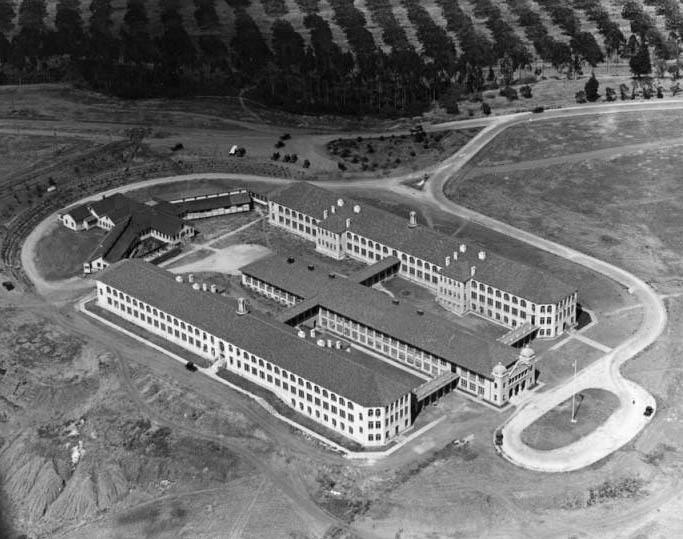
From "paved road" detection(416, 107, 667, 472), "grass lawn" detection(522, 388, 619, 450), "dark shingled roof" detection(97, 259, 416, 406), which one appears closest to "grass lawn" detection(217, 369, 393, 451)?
"dark shingled roof" detection(97, 259, 416, 406)

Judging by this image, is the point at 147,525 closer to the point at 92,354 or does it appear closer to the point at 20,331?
the point at 92,354

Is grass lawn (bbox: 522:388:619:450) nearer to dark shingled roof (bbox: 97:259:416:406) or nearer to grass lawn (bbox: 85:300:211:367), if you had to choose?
dark shingled roof (bbox: 97:259:416:406)

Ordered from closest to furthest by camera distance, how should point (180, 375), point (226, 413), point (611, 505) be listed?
point (611, 505), point (226, 413), point (180, 375)

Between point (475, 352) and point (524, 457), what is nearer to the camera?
point (524, 457)

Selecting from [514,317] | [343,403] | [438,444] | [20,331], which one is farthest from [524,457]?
[20,331]

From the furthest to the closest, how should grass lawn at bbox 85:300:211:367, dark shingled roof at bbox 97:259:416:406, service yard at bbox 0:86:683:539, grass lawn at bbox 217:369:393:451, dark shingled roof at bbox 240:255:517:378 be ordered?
grass lawn at bbox 85:300:211:367 < dark shingled roof at bbox 240:255:517:378 < grass lawn at bbox 217:369:393:451 < dark shingled roof at bbox 97:259:416:406 < service yard at bbox 0:86:683:539

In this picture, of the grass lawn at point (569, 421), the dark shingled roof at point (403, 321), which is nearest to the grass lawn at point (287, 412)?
the dark shingled roof at point (403, 321)
